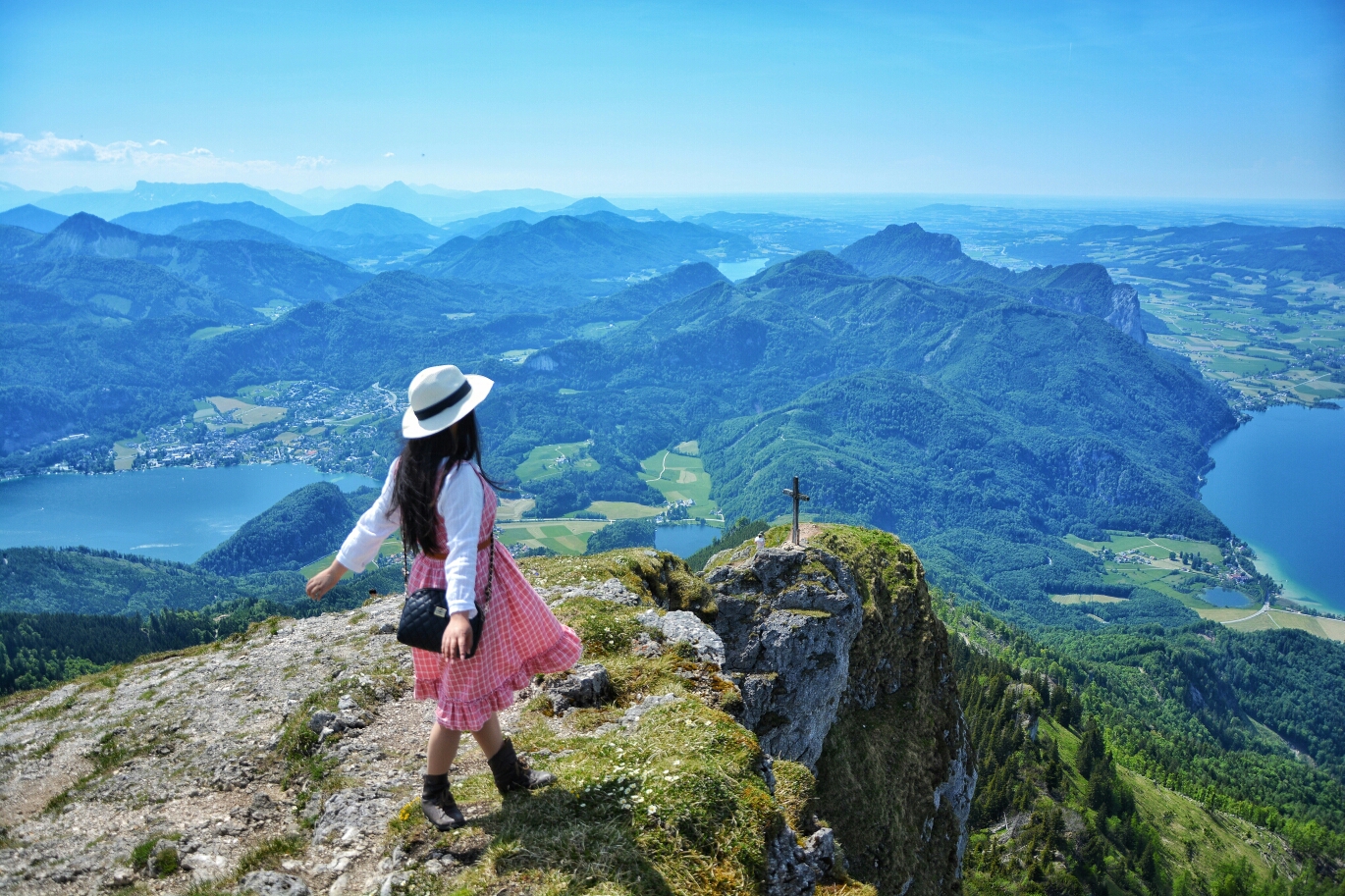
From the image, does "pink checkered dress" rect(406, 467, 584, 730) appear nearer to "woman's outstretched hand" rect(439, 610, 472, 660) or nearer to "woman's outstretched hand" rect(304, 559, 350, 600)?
"woman's outstretched hand" rect(304, 559, 350, 600)

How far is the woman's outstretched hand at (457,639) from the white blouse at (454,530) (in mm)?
94

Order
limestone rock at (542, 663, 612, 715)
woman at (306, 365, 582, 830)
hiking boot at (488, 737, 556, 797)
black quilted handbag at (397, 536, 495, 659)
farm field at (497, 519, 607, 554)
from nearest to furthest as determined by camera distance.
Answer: black quilted handbag at (397, 536, 495, 659)
woman at (306, 365, 582, 830)
hiking boot at (488, 737, 556, 797)
limestone rock at (542, 663, 612, 715)
farm field at (497, 519, 607, 554)

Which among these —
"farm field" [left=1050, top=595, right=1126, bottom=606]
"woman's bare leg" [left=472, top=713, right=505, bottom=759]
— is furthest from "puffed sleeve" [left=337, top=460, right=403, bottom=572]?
"farm field" [left=1050, top=595, right=1126, bottom=606]

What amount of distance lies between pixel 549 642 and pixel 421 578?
155 cm

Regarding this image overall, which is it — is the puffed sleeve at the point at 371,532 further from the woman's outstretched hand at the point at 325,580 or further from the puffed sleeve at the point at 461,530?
the puffed sleeve at the point at 461,530

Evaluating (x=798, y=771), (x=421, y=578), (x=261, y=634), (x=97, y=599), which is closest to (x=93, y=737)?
(x=261, y=634)

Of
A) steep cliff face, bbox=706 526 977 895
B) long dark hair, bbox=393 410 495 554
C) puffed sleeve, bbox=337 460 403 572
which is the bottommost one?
steep cliff face, bbox=706 526 977 895

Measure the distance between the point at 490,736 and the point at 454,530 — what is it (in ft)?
7.90

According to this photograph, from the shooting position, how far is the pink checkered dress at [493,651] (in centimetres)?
658

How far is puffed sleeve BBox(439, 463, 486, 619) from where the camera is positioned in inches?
222

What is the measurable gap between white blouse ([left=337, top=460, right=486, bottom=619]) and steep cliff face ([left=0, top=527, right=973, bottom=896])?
2.72 metres

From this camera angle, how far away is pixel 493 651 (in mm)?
6844

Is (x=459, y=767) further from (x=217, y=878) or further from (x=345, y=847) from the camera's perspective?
(x=217, y=878)

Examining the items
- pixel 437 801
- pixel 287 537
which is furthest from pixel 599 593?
pixel 287 537
